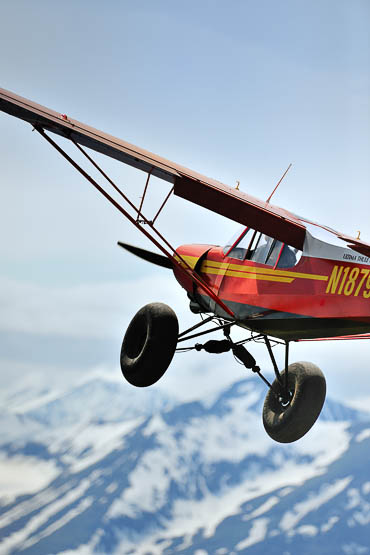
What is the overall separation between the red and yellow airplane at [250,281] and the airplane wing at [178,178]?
0.01 metres

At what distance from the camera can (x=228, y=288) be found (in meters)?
12.7

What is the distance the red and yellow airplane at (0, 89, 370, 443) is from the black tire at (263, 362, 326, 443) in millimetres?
19

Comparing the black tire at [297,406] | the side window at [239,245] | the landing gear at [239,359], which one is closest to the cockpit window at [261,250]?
the side window at [239,245]

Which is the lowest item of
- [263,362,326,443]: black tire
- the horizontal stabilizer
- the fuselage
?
[263,362,326,443]: black tire

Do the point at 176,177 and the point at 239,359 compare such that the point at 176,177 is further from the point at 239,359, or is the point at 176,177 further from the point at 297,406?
the point at 297,406

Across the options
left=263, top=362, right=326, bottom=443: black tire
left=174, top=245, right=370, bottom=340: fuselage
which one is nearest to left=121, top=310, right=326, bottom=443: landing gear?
left=263, top=362, right=326, bottom=443: black tire

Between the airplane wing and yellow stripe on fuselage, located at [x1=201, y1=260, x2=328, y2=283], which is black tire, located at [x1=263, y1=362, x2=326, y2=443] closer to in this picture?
yellow stripe on fuselage, located at [x1=201, y1=260, x2=328, y2=283]

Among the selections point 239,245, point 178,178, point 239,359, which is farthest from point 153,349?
point 178,178

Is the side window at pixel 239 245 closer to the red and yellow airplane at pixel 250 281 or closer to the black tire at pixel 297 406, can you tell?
the red and yellow airplane at pixel 250 281

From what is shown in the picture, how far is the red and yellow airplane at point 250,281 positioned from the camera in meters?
10.8

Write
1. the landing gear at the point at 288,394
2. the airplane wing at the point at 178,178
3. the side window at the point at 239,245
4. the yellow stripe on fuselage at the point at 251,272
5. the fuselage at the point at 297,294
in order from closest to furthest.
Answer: the fuselage at the point at 297,294
the airplane wing at the point at 178,178
the yellow stripe on fuselage at the point at 251,272
the side window at the point at 239,245
the landing gear at the point at 288,394

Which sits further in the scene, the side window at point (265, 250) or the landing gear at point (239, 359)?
the landing gear at point (239, 359)

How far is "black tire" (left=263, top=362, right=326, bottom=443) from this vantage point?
1383 centimetres

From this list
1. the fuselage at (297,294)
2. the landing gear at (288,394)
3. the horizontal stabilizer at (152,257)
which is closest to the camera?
the fuselage at (297,294)
